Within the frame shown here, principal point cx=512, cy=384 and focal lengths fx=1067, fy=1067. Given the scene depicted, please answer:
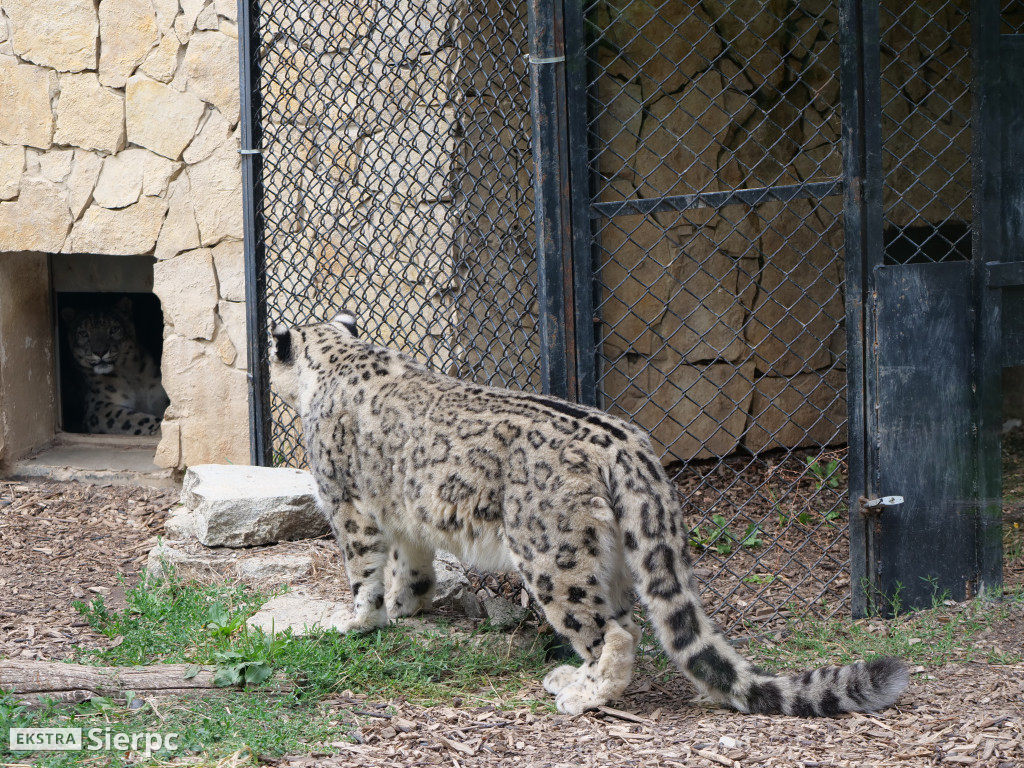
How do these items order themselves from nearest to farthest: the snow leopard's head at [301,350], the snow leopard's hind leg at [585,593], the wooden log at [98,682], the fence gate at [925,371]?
the wooden log at [98,682]
the snow leopard's hind leg at [585,593]
the fence gate at [925,371]
the snow leopard's head at [301,350]

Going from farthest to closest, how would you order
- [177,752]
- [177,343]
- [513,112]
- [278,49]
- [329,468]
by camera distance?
[177,343]
[278,49]
[513,112]
[329,468]
[177,752]

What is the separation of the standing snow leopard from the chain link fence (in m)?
0.93

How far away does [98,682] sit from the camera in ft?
10.7

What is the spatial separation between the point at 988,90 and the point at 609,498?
7.61 feet

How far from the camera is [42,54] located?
6000 millimetres

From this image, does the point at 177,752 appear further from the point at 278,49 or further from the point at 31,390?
the point at 31,390

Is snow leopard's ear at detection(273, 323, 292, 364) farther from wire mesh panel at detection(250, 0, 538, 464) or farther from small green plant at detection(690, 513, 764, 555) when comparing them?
small green plant at detection(690, 513, 764, 555)

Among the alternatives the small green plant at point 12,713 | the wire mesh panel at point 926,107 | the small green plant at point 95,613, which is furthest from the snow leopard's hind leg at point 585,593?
the wire mesh panel at point 926,107

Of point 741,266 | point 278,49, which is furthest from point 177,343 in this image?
point 741,266

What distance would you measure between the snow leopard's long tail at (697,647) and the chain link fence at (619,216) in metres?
1.06

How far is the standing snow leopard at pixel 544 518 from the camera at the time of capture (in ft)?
10.6

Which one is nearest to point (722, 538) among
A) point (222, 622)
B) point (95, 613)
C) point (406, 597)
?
point (406, 597)

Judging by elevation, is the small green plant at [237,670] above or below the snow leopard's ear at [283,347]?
below

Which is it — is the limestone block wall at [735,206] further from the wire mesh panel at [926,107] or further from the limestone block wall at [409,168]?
the limestone block wall at [409,168]
